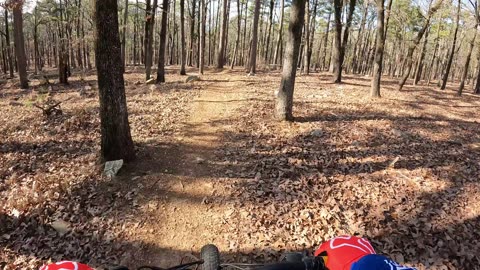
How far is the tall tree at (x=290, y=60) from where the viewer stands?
9398mm

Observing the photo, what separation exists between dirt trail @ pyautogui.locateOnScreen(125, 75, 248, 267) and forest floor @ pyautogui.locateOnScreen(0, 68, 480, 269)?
26 millimetres

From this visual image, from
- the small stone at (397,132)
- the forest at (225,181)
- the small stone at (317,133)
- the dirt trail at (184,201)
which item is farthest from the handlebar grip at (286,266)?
the small stone at (397,132)

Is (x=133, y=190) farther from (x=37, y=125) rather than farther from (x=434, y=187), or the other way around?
(x=434, y=187)

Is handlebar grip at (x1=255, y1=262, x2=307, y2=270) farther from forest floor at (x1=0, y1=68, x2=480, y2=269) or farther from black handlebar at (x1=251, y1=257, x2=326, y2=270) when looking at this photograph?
forest floor at (x1=0, y1=68, x2=480, y2=269)

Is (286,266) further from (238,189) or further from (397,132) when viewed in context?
(397,132)

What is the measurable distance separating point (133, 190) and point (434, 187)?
6759 millimetres

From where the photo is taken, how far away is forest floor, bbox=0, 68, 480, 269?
5.34m

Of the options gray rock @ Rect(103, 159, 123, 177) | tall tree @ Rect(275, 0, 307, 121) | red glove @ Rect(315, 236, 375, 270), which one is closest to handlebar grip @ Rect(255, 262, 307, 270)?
red glove @ Rect(315, 236, 375, 270)

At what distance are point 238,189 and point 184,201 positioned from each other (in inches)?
46.9

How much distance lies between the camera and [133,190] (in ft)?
21.2

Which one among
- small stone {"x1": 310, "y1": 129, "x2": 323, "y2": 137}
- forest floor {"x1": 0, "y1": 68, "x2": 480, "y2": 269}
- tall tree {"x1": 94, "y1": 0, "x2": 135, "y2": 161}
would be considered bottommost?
forest floor {"x1": 0, "y1": 68, "x2": 480, "y2": 269}

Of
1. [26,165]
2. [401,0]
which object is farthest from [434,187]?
[401,0]

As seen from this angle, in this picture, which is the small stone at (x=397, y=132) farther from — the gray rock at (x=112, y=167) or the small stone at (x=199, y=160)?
the gray rock at (x=112, y=167)

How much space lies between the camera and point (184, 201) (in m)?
6.36
